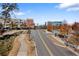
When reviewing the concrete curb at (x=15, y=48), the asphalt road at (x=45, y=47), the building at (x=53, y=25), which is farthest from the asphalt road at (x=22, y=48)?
the building at (x=53, y=25)

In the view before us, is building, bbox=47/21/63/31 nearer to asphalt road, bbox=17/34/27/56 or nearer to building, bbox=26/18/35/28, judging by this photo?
building, bbox=26/18/35/28

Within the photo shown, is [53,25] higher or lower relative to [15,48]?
higher

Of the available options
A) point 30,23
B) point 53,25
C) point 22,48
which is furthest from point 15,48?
point 53,25

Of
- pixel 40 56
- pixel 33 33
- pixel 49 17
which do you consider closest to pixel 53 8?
pixel 49 17

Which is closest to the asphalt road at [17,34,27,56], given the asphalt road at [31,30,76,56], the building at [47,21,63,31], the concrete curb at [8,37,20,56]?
the concrete curb at [8,37,20,56]

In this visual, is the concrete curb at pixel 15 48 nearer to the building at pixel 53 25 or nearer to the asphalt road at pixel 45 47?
the asphalt road at pixel 45 47

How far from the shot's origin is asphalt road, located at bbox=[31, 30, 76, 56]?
2.72 m

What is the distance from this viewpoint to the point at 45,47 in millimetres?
2770

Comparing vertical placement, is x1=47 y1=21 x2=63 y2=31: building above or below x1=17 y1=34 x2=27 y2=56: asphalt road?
above

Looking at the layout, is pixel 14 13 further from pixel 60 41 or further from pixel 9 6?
pixel 60 41

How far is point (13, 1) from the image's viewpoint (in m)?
2.73

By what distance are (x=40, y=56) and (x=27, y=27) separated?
0.41 metres

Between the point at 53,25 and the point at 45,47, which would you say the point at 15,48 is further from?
the point at 53,25

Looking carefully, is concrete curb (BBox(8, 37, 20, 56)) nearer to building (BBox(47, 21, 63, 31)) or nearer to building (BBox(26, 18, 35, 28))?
building (BBox(26, 18, 35, 28))
